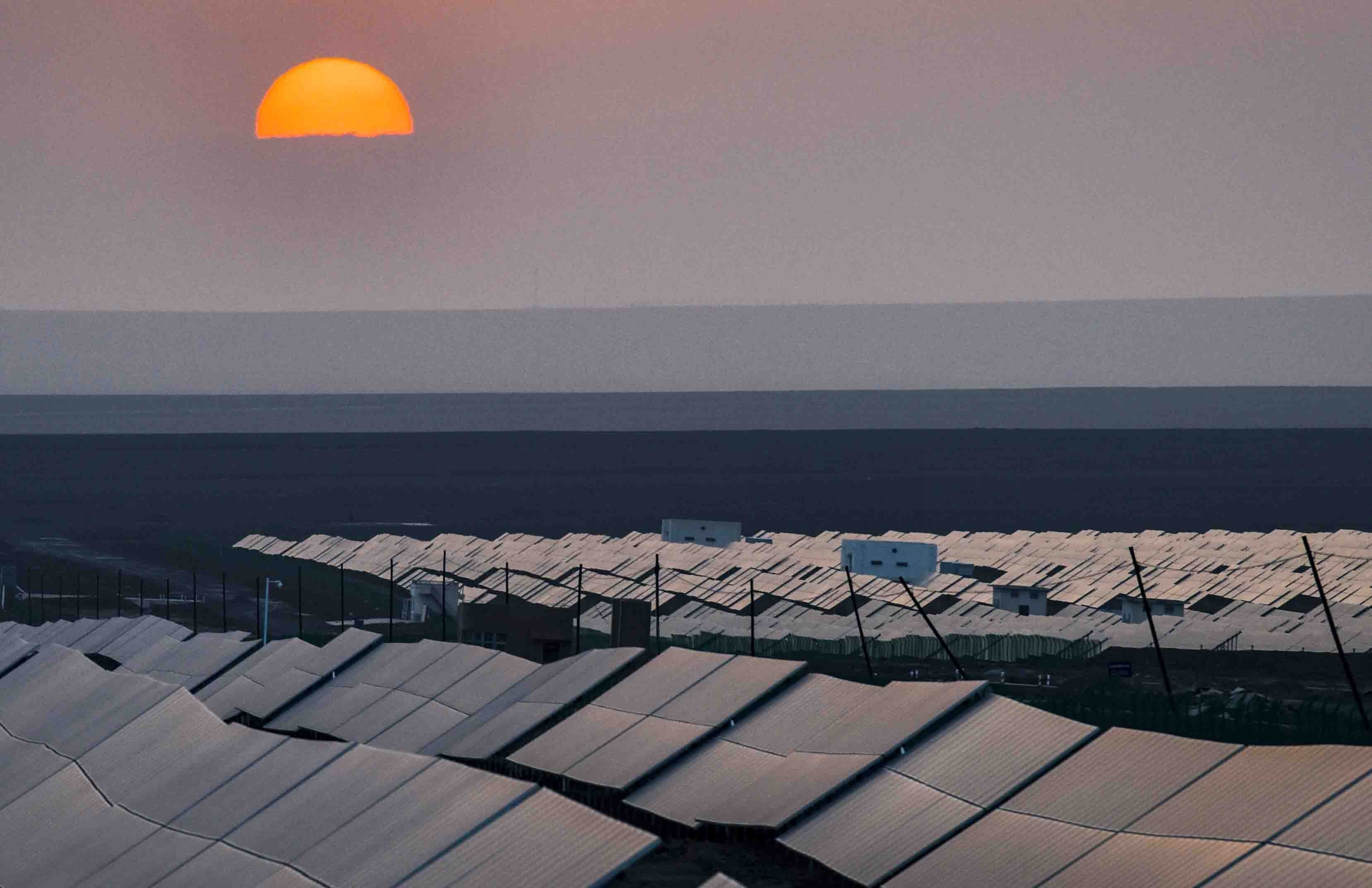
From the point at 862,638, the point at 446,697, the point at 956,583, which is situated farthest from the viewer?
the point at 956,583

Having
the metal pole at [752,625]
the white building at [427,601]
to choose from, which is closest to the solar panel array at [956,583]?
the metal pole at [752,625]

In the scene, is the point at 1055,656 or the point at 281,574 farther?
the point at 281,574

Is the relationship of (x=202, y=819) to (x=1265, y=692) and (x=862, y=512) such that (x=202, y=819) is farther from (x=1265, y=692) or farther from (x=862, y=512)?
(x=862, y=512)

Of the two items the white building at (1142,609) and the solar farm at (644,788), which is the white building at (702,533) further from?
the solar farm at (644,788)

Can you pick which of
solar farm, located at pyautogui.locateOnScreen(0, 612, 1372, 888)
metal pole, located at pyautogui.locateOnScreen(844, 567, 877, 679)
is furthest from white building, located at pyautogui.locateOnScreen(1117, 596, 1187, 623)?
solar farm, located at pyautogui.locateOnScreen(0, 612, 1372, 888)

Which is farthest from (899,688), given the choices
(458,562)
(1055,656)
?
(458,562)

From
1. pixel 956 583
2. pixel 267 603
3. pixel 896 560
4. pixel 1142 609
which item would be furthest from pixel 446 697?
pixel 896 560

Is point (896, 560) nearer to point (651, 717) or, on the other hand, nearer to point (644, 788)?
point (651, 717)
